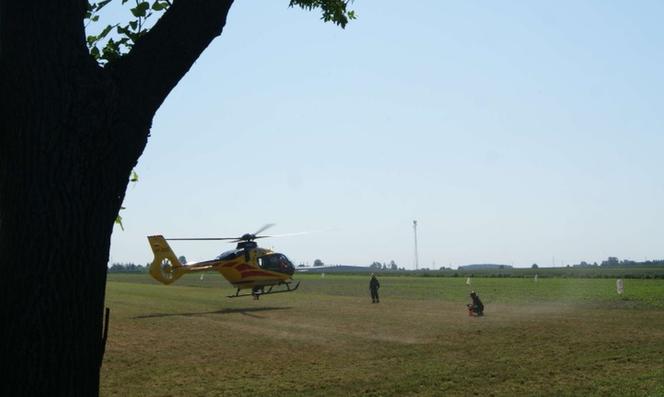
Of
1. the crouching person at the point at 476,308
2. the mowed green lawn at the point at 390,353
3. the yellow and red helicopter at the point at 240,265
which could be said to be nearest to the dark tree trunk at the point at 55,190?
the mowed green lawn at the point at 390,353

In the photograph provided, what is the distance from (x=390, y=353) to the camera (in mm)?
16438

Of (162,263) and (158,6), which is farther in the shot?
(162,263)

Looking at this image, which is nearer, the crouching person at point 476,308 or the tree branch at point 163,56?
the tree branch at point 163,56

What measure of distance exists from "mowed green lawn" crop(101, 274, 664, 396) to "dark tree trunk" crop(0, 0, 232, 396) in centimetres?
944

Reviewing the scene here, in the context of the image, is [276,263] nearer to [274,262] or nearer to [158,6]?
[274,262]

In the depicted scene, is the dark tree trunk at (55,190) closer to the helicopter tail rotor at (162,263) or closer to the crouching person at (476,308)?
the crouching person at (476,308)

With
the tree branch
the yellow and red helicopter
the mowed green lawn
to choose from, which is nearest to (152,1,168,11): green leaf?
the tree branch

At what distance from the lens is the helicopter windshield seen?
32.0 meters

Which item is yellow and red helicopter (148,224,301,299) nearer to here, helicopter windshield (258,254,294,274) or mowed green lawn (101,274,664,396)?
helicopter windshield (258,254,294,274)

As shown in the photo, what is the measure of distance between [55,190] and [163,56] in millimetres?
979

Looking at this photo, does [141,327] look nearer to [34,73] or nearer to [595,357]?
[595,357]

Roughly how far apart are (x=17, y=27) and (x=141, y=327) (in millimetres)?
21753

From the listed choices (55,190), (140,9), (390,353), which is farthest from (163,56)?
(390,353)

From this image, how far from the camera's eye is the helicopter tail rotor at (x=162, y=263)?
32281 millimetres
